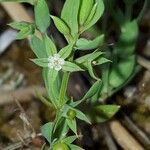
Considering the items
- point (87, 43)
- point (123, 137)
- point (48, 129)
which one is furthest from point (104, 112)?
point (87, 43)

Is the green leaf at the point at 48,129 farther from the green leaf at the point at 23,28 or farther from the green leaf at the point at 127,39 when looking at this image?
the green leaf at the point at 127,39

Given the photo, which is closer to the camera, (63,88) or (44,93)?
(63,88)

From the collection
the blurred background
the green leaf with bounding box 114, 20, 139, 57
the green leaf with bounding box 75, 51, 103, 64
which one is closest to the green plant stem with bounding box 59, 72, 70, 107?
the green leaf with bounding box 75, 51, 103, 64

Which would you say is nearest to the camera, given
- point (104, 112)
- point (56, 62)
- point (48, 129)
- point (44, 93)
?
point (56, 62)

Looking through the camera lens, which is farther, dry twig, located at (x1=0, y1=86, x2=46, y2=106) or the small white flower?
dry twig, located at (x1=0, y1=86, x2=46, y2=106)

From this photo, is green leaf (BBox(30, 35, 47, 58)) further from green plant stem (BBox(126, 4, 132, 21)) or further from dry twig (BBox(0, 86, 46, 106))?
dry twig (BBox(0, 86, 46, 106))

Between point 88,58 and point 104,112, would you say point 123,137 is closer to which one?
point 104,112

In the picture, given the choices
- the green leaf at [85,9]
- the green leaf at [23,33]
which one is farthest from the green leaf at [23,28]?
the green leaf at [85,9]
